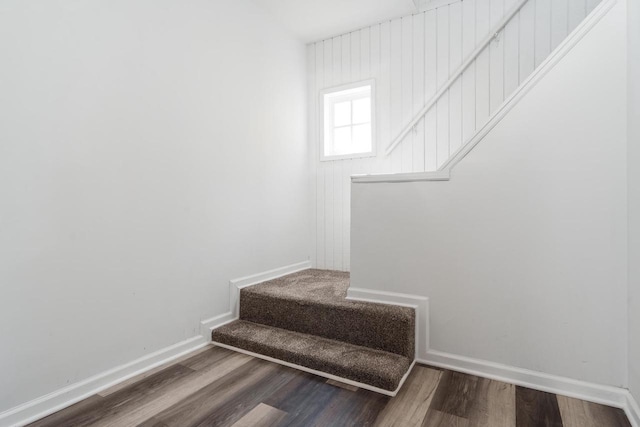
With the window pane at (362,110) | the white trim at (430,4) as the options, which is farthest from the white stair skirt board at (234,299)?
the white trim at (430,4)

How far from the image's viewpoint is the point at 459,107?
2.48 m

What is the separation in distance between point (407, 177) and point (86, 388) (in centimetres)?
193

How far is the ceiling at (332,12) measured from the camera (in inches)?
98.8

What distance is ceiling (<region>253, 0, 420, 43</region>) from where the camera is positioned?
2509 millimetres

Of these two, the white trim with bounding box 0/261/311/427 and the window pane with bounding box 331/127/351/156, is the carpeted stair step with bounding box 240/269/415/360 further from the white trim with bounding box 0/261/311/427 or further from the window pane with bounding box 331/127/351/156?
the window pane with bounding box 331/127/351/156

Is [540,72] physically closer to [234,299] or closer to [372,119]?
[372,119]

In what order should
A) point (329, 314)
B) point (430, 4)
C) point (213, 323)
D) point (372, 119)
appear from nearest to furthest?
point (329, 314)
point (213, 323)
point (430, 4)
point (372, 119)

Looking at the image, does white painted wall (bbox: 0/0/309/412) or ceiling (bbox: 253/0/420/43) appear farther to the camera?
ceiling (bbox: 253/0/420/43)

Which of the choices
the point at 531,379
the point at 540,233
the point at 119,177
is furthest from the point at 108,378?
the point at 540,233

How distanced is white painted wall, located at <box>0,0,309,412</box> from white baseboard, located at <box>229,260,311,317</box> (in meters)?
0.06

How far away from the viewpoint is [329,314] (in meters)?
1.93

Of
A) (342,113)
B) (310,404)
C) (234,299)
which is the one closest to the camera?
(310,404)

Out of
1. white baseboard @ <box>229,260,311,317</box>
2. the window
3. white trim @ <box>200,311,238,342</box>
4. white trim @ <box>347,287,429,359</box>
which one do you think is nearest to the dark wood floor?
white trim @ <box>347,287,429,359</box>

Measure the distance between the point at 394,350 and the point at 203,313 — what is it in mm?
1213
